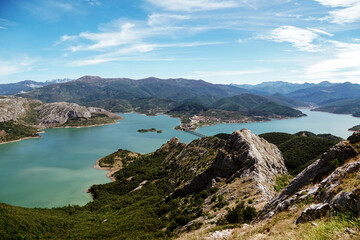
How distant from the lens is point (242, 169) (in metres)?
32.7

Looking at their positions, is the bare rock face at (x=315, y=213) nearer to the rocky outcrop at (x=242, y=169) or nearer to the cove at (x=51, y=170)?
the rocky outcrop at (x=242, y=169)

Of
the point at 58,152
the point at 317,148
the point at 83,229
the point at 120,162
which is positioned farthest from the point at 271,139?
the point at 58,152

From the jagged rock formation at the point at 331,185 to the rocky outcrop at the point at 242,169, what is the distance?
976 centimetres

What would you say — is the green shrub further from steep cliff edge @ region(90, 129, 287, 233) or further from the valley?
steep cliff edge @ region(90, 129, 287, 233)

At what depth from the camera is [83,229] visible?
4341 centimetres

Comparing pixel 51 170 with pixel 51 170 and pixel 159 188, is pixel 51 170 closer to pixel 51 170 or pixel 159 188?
pixel 51 170

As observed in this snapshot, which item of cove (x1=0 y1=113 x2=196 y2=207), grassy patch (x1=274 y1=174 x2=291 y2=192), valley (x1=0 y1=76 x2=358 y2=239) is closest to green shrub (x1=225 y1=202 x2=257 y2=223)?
valley (x1=0 y1=76 x2=358 y2=239)

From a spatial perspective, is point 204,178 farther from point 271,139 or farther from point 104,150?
point 104,150

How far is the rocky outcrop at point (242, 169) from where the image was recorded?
28.9 meters

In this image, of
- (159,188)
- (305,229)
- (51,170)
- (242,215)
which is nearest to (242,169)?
(242,215)

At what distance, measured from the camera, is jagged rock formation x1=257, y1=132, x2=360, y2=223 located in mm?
9805

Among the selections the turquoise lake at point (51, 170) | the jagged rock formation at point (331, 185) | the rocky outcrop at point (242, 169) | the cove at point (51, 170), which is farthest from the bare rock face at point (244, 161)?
the turquoise lake at point (51, 170)

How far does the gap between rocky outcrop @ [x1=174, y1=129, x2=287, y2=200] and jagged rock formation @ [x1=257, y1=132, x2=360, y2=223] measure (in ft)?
32.0

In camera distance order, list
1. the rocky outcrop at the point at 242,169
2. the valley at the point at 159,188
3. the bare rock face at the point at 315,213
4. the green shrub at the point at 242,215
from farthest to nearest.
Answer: the rocky outcrop at the point at 242,169, the valley at the point at 159,188, the green shrub at the point at 242,215, the bare rock face at the point at 315,213
